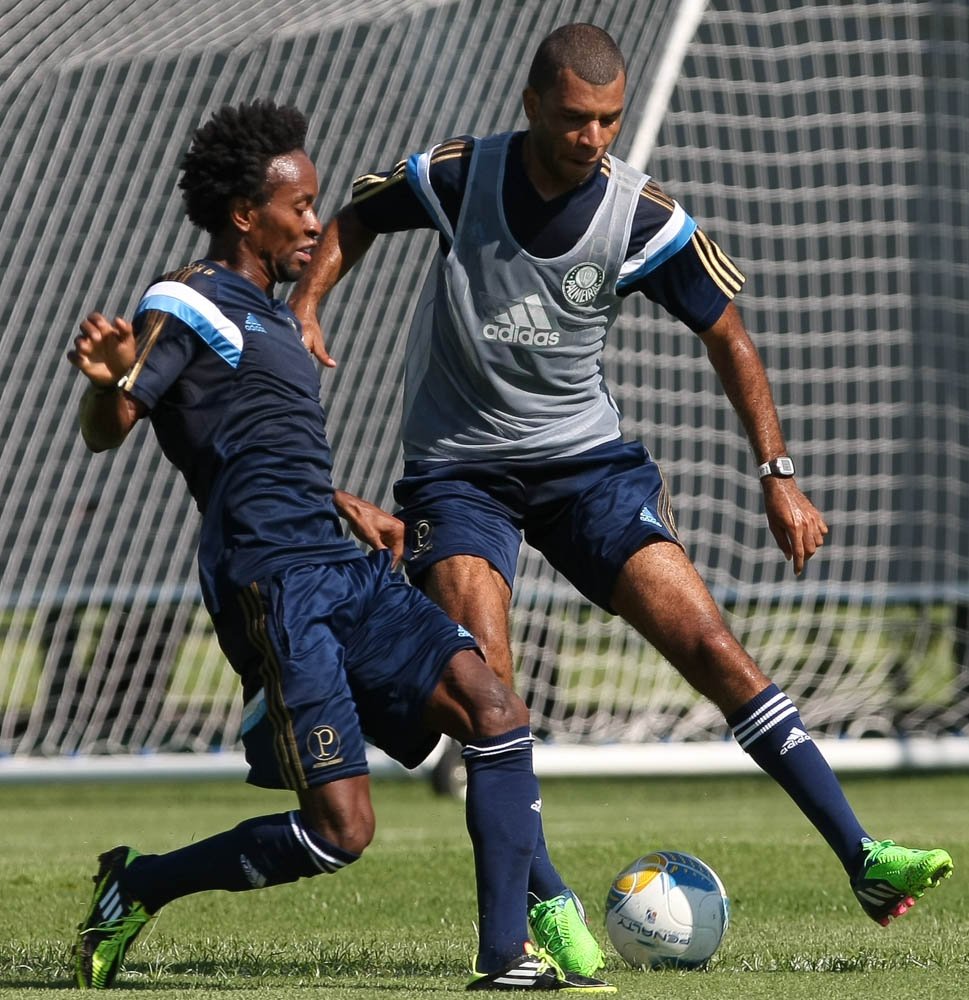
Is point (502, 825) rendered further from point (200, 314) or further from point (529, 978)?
point (200, 314)

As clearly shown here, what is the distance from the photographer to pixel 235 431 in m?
4.44

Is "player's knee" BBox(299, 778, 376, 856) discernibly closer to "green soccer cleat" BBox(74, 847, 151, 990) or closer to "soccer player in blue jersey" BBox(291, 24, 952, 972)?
"green soccer cleat" BBox(74, 847, 151, 990)

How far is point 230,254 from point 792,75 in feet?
32.8

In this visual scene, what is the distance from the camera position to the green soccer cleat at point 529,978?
4.14 meters

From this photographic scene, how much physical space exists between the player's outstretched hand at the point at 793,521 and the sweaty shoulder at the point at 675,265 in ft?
1.74

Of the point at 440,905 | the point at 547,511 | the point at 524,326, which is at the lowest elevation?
the point at 440,905

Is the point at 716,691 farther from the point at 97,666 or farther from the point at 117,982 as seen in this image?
the point at 97,666

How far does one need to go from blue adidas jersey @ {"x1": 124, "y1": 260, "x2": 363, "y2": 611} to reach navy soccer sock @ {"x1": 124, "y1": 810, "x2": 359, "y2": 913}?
22.0 inches

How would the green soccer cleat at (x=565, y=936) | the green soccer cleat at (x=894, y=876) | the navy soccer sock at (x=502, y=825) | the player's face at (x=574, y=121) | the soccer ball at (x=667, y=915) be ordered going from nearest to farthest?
the navy soccer sock at (x=502, y=825), the green soccer cleat at (x=565, y=936), the green soccer cleat at (x=894, y=876), the soccer ball at (x=667, y=915), the player's face at (x=574, y=121)

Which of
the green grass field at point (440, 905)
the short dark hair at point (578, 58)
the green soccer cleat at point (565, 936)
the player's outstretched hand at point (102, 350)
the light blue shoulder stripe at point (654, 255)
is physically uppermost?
the short dark hair at point (578, 58)

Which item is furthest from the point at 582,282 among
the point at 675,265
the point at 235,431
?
the point at 235,431

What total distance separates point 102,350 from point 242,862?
1.26m

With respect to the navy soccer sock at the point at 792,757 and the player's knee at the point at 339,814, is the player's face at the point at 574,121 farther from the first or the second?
the player's knee at the point at 339,814

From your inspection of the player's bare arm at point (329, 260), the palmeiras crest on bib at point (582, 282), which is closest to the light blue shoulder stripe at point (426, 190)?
the player's bare arm at point (329, 260)
